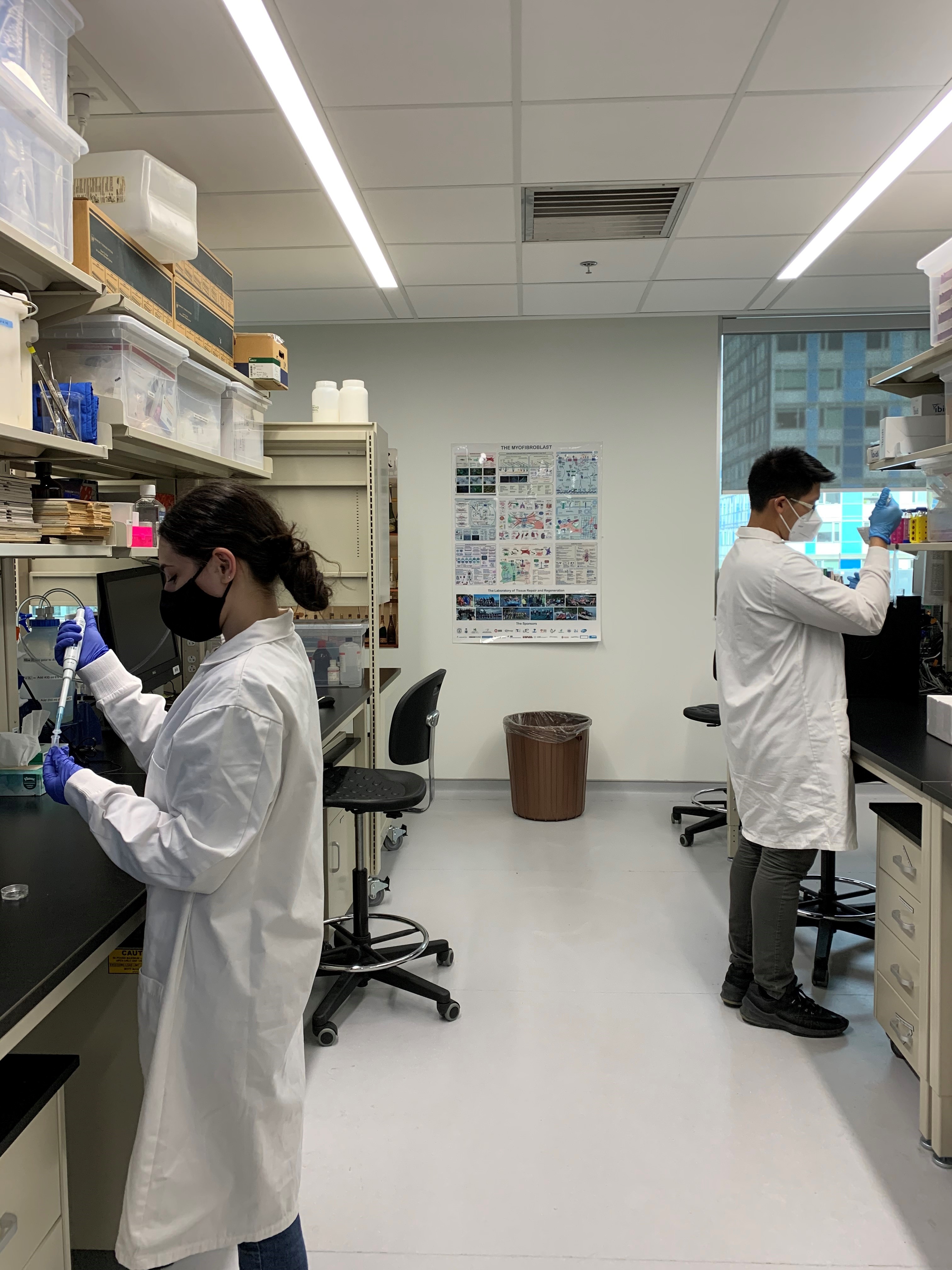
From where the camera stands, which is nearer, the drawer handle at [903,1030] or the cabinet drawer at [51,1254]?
the cabinet drawer at [51,1254]

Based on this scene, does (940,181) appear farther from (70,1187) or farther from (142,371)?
(70,1187)

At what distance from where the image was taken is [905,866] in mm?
2178

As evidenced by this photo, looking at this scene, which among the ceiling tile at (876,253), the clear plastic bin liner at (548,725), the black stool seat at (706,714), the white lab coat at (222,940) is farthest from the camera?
the clear plastic bin liner at (548,725)

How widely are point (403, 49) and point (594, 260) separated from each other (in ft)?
5.41

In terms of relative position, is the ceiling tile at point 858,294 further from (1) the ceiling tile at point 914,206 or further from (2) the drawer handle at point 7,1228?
(2) the drawer handle at point 7,1228

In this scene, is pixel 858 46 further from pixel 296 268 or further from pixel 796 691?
pixel 296 268

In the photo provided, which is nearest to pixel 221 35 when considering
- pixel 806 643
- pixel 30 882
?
pixel 30 882

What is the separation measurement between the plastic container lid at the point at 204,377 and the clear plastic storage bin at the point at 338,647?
108cm

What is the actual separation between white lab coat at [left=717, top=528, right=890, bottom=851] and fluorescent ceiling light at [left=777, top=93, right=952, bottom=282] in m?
1.31

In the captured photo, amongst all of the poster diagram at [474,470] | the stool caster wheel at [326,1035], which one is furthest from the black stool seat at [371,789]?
the poster diagram at [474,470]

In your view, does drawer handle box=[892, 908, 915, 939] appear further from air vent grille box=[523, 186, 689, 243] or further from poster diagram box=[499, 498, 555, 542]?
poster diagram box=[499, 498, 555, 542]

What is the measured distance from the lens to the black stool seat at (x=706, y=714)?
4.26m

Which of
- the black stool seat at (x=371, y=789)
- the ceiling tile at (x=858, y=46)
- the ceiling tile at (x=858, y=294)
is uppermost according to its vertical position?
the ceiling tile at (x=858, y=294)

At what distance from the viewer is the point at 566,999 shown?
8.77 feet
